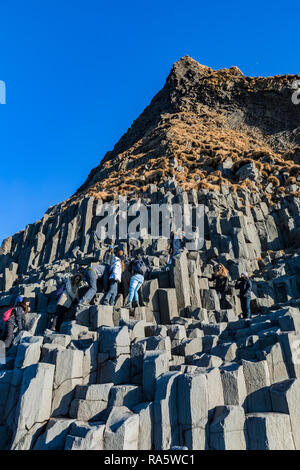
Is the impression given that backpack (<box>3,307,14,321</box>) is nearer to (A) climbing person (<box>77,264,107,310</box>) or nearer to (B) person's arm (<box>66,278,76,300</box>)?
(B) person's arm (<box>66,278,76,300</box>)

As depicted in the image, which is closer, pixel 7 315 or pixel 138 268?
pixel 7 315

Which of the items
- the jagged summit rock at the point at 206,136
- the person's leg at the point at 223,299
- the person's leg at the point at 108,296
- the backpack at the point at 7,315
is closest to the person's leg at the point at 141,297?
the person's leg at the point at 108,296

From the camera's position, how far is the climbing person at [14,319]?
7.62 metres

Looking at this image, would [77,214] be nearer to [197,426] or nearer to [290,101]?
[197,426]

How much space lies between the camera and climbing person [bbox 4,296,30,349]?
25.0 feet

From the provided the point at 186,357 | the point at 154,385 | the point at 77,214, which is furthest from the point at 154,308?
the point at 77,214

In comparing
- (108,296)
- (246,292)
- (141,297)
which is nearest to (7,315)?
(108,296)

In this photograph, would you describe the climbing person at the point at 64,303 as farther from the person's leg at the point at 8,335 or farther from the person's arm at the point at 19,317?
the person's leg at the point at 8,335

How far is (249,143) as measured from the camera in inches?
1612

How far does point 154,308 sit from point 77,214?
57.8ft

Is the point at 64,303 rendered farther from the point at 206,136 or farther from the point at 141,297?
the point at 206,136

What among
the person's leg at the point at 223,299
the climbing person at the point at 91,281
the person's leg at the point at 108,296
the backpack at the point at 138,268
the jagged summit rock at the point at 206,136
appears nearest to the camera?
the climbing person at the point at 91,281

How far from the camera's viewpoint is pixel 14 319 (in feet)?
26.6

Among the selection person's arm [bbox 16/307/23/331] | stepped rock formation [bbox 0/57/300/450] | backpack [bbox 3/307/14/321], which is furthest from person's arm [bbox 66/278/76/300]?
backpack [bbox 3/307/14/321]
